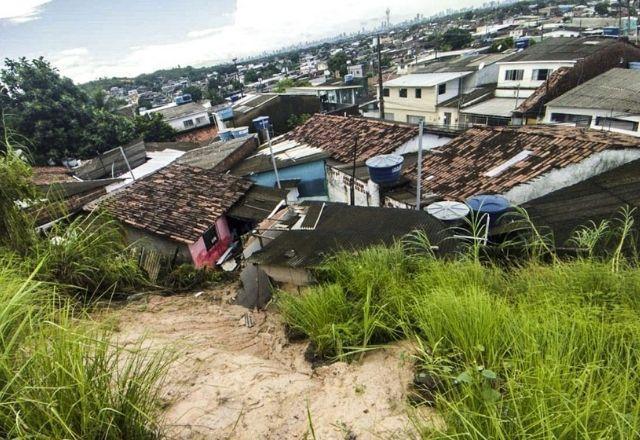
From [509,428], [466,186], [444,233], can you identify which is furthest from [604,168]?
[509,428]

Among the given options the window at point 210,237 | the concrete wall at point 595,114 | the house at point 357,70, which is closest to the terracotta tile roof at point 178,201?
the window at point 210,237

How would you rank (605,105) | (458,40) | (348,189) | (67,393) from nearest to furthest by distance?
1. (67,393)
2. (348,189)
3. (605,105)
4. (458,40)

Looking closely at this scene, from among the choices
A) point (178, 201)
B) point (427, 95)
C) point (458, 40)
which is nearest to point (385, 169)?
point (178, 201)

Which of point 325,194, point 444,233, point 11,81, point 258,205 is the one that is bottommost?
point 325,194

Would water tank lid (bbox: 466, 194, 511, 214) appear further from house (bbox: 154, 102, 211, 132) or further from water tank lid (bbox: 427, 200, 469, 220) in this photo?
house (bbox: 154, 102, 211, 132)

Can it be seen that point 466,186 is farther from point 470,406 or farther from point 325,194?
point 470,406

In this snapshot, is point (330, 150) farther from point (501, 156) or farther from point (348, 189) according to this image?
point (501, 156)
